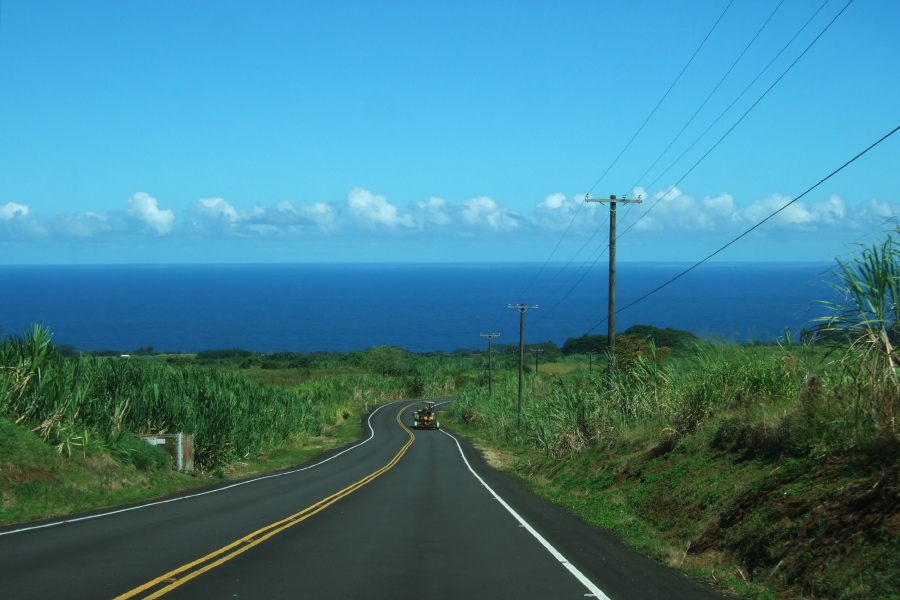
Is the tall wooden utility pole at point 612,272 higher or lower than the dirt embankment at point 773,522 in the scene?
higher

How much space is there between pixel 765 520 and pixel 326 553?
19.8 feet

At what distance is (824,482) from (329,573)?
6489 millimetres

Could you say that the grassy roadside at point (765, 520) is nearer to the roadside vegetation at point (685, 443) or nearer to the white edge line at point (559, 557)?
the roadside vegetation at point (685, 443)

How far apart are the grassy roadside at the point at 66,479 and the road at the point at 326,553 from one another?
3.44 feet

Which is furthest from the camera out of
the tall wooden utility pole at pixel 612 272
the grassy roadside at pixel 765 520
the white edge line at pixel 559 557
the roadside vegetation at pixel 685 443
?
the tall wooden utility pole at pixel 612 272

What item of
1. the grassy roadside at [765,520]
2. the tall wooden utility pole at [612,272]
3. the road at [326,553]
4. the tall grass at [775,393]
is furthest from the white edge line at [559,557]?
the tall wooden utility pole at [612,272]

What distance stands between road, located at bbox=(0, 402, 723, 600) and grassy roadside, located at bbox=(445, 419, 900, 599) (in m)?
0.70

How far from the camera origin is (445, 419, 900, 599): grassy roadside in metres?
8.05

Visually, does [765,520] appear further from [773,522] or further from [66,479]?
[66,479]

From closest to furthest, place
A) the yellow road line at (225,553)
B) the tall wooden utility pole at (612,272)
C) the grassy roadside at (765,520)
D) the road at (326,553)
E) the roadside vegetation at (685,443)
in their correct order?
the yellow road line at (225,553) → the grassy roadside at (765,520) → the road at (326,553) → the roadside vegetation at (685,443) → the tall wooden utility pole at (612,272)

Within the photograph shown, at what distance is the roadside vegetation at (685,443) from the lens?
9023 millimetres

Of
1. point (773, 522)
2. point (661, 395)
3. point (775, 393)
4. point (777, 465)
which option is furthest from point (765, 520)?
point (661, 395)

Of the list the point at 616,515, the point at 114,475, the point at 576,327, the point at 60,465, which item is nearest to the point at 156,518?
the point at 60,465

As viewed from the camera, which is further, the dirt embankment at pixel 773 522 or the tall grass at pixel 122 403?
the tall grass at pixel 122 403
